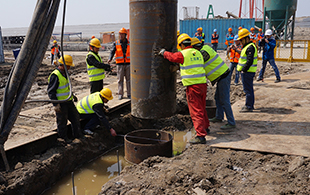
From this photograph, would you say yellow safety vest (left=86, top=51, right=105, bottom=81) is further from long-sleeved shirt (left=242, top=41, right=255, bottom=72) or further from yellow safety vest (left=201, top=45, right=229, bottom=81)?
long-sleeved shirt (left=242, top=41, right=255, bottom=72)

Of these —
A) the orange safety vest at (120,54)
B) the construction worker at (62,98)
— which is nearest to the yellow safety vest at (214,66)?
the construction worker at (62,98)

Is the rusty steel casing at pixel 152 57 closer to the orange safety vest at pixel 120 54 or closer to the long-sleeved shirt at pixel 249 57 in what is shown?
the long-sleeved shirt at pixel 249 57

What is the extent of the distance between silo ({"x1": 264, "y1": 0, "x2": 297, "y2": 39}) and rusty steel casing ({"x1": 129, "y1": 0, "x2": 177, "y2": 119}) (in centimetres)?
2104

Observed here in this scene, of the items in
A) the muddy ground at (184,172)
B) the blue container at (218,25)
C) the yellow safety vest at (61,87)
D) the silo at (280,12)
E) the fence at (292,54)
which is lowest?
the muddy ground at (184,172)

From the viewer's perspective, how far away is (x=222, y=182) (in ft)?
12.3

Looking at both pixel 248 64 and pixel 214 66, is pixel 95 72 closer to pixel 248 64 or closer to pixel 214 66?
pixel 214 66

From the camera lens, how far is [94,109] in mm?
5945

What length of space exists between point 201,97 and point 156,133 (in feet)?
5.16

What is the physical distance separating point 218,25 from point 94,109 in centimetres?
2100

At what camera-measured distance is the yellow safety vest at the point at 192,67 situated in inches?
188

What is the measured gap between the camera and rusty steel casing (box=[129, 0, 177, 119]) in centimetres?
474

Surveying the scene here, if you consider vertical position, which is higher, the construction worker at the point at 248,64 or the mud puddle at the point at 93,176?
the construction worker at the point at 248,64

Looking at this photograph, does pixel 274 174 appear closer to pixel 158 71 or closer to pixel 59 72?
pixel 158 71

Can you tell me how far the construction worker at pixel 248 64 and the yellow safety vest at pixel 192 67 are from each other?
83.1 inches
